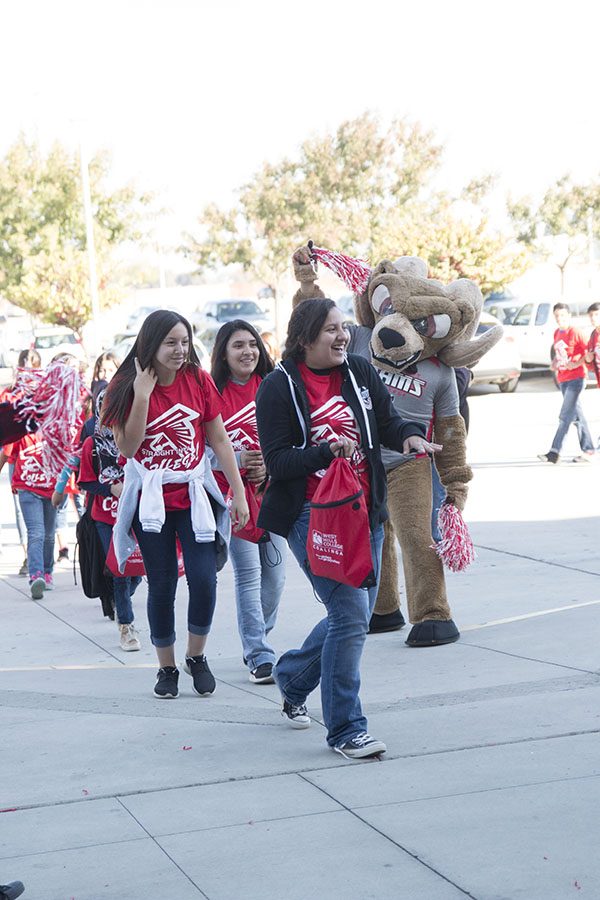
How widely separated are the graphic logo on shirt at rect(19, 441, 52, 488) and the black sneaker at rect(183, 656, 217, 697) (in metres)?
3.25

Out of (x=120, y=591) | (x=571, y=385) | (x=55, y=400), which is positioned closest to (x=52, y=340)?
(x=571, y=385)

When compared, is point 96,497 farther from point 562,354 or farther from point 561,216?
point 561,216

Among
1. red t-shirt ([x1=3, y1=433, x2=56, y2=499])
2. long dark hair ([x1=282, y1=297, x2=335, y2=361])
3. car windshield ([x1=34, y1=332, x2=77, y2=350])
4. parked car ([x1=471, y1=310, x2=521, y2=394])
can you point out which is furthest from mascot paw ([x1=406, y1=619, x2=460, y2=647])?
car windshield ([x1=34, y1=332, x2=77, y2=350])

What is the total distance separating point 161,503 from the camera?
5.45m

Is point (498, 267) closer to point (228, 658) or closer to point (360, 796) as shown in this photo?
point (228, 658)

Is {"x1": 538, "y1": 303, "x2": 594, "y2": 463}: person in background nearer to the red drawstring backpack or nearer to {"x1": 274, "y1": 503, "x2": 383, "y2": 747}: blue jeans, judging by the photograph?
{"x1": 274, "y1": 503, "x2": 383, "y2": 747}: blue jeans

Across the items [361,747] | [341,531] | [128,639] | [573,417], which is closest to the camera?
[341,531]

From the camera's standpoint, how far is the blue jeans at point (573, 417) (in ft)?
45.3

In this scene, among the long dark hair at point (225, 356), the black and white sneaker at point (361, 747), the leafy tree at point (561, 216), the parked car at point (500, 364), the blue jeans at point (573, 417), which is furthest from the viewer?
the leafy tree at point (561, 216)

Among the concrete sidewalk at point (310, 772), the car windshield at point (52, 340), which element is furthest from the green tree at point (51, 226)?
the concrete sidewalk at point (310, 772)

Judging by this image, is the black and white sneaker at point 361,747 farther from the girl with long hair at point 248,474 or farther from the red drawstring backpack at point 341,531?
the girl with long hair at point 248,474

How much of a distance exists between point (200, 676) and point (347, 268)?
243cm

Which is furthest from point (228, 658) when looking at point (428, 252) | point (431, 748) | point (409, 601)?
point (428, 252)

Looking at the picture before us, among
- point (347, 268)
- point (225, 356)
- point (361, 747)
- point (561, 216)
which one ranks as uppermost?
point (561, 216)
